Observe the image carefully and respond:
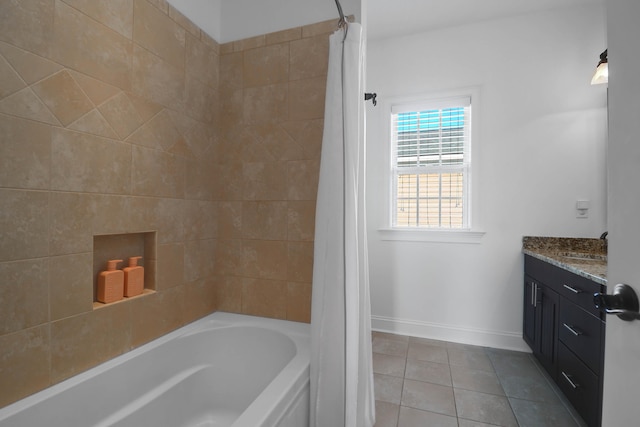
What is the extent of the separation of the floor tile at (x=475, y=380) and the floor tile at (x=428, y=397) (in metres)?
0.13

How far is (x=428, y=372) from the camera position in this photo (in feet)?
6.75

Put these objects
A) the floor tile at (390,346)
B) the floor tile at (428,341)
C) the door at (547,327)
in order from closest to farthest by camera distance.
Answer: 1. the door at (547,327)
2. the floor tile at (390,346)
3. the floor tile at (428,341)

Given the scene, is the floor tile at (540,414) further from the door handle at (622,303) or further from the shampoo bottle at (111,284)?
the shampoo bottle at (111,284)

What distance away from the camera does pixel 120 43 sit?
4.15 ft

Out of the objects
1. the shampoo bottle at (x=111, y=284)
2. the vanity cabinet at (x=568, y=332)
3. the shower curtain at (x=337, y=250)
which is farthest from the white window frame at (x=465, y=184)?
the shampoo bottle at (x=111, y=284)

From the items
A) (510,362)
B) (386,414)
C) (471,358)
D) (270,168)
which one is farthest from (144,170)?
(510,362)

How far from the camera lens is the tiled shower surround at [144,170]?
97 centimetres

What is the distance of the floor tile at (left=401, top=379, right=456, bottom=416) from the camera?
1695 mm

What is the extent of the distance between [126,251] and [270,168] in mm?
883

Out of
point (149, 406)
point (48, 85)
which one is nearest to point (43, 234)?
point (48, 85)

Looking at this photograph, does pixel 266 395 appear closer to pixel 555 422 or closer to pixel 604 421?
pixel 604 421

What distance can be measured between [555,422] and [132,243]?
2.47 m

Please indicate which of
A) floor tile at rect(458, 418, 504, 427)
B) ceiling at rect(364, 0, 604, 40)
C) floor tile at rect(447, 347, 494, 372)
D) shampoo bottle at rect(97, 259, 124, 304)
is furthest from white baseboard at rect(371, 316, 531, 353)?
ceiling at rect(364, 0, 604, 40)

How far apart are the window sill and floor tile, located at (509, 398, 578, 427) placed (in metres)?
1.21
